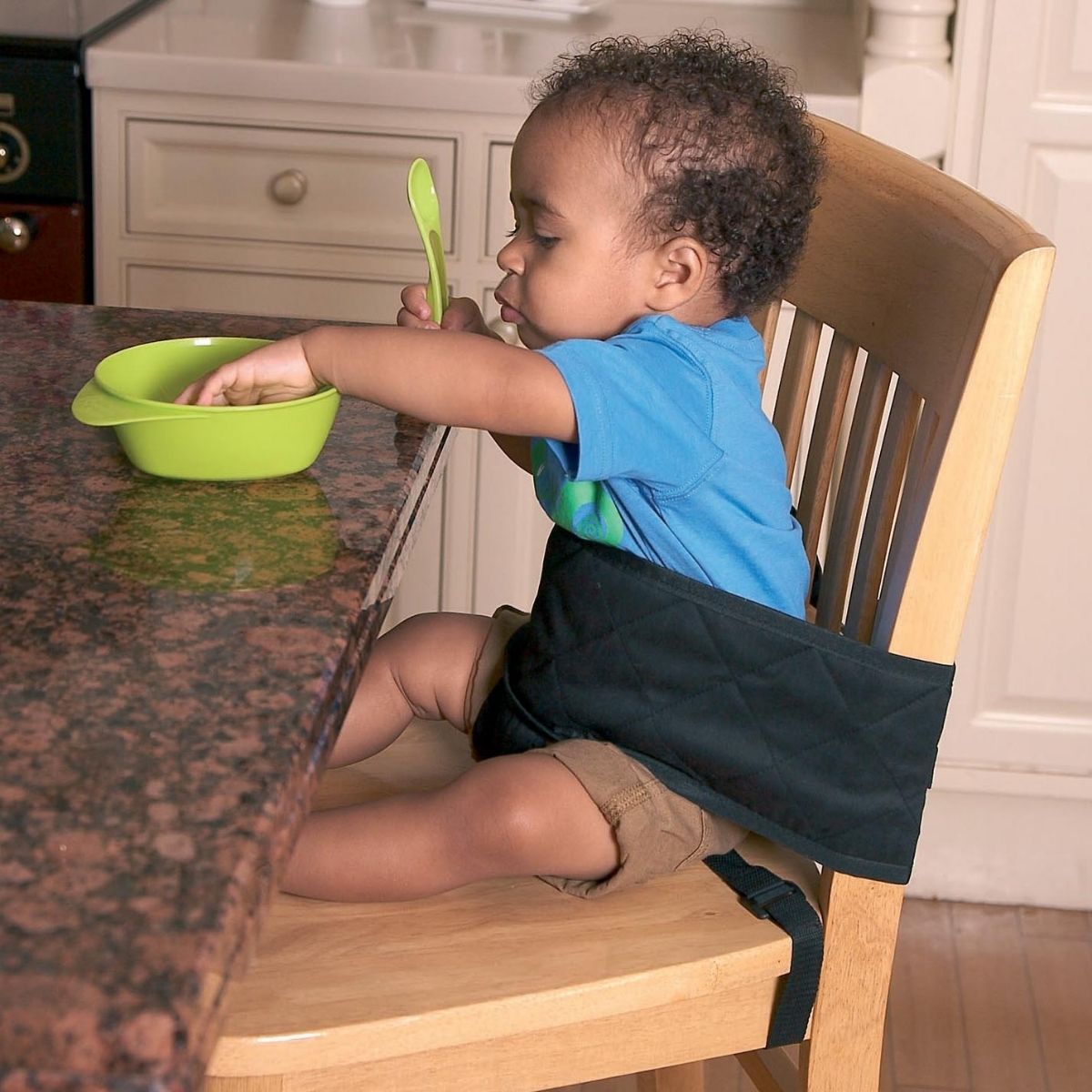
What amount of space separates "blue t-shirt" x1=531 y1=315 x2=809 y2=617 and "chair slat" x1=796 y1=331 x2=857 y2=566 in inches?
3.1

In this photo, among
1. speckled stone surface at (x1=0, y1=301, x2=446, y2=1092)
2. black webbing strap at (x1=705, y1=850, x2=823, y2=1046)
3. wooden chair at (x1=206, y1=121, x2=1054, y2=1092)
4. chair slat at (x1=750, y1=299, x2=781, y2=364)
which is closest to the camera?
speckled stone surface at (x1=0, y1=301, x2=446, y2=1092)

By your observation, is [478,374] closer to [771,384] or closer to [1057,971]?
[771,384]

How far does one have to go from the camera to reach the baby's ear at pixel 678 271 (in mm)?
963

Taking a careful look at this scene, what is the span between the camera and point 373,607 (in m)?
0.68

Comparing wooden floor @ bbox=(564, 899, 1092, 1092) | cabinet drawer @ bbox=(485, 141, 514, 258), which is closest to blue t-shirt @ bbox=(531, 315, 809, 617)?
cabinet drawer @ bbox=(485, 141, 514, 258)

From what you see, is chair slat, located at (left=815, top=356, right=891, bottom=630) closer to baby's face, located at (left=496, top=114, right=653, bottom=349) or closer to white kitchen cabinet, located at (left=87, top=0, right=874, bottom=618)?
baby's face, located at (left=496, top=114, right=653, bottom=349)

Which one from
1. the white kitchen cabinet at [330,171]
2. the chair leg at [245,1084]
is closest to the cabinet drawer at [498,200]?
the white kitchen cabinet at [330,171]

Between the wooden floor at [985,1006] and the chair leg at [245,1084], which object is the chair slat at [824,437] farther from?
the wooden floor at [985,1006]

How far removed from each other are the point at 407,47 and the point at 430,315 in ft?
2.83

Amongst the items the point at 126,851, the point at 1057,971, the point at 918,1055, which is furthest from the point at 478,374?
the point at 1057,971

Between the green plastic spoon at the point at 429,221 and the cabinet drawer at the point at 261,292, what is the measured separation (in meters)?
0.73

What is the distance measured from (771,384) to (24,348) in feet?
3.24

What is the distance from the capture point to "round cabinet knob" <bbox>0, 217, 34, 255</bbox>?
5.59 ft

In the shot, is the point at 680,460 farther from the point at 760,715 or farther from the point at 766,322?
the point at 766,322
